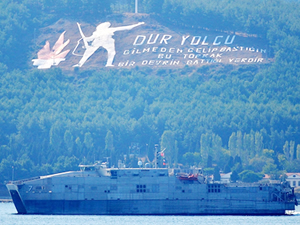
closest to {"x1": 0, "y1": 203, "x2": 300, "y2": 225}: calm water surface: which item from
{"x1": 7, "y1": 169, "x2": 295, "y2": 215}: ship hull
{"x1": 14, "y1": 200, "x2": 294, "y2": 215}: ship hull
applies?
{"x1": 14, "y1": 200, "x2": 294, "y2": 215}: ship hull

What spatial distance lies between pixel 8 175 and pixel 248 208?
252 ft

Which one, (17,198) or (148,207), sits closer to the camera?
(148,207)

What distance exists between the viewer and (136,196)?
11619cm

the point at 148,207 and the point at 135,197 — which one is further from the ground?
the point at 135,197

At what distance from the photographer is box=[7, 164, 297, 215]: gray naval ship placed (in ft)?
381

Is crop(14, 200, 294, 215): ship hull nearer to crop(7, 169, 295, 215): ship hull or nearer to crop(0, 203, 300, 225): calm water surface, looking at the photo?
crop(7, 169, 295, 215): ship hull

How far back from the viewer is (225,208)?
116 meters
